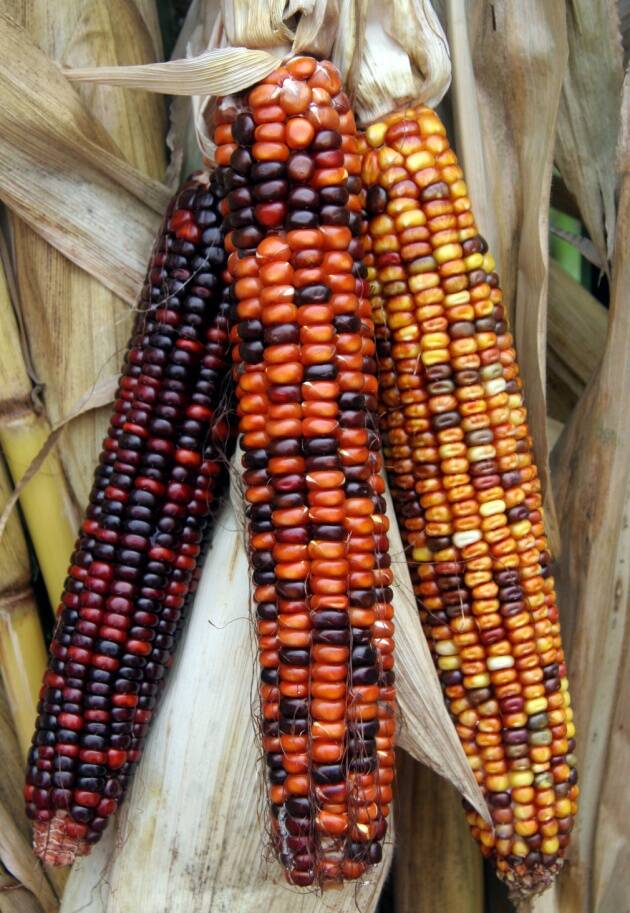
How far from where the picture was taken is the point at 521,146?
1521 millimetres

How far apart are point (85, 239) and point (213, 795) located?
3.53 ft

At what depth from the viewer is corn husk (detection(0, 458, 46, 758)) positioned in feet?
5.44

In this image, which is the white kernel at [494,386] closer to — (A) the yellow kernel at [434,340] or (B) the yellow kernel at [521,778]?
(A) the yellow kernel at [434,340]

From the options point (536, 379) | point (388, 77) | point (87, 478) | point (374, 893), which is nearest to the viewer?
point (388, 77)

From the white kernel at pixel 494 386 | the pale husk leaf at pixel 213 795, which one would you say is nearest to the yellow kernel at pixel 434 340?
the white kernel at pixel 494 386

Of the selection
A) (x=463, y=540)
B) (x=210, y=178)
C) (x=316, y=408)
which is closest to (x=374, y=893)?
(x=463, y=540)

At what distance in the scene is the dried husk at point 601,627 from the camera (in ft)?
5.13

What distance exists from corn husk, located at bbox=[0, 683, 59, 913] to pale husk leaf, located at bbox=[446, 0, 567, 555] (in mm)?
1245

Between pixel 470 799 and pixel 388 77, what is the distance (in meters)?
1.19

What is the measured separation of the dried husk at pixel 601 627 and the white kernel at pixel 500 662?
1.27ft

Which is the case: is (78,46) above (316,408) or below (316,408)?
above

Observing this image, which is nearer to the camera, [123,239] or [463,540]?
[463,540]

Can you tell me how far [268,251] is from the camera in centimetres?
112

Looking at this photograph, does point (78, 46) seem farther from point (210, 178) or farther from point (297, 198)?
point (297, 198)
